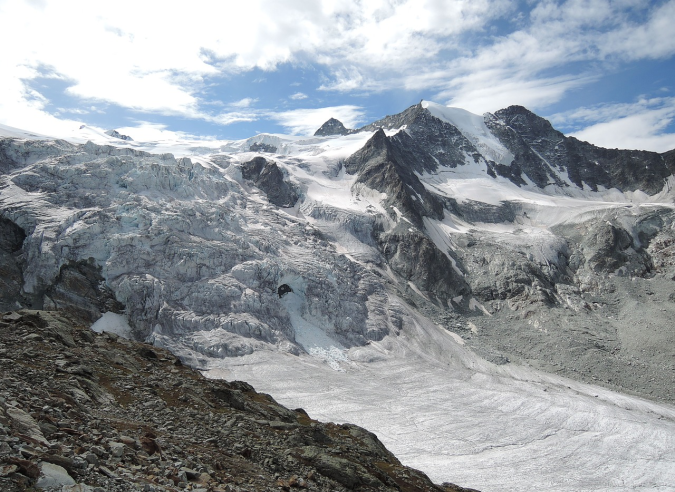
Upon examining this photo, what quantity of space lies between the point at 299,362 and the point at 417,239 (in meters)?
41.4

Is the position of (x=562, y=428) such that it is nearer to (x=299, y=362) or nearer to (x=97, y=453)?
(x=299, y=362)

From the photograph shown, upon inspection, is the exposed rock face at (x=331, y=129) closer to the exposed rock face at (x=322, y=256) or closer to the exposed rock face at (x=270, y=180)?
the exposed rock face at (x=322, y=256)

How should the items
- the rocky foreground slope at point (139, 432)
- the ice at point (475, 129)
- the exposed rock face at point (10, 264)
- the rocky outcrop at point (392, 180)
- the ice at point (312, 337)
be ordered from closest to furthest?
the rocky foreground slope at point (139, 432) < the exposed rock face at point (10, 264) < the ice at point (312, 337) < the rocky outcrop at point (392, 180) < the ice at point (475, 129)

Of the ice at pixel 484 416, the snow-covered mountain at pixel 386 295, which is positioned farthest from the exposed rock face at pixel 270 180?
the ice at pixel 484 416

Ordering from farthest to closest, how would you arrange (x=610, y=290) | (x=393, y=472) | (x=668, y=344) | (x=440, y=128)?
(x=440, y=128), (x=610, y=290), (x=668, y=344), (x=393, y=472)

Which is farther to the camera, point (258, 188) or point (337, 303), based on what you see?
point (258, 188)

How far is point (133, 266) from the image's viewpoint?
197 feet

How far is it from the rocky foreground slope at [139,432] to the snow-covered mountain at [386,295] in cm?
1911

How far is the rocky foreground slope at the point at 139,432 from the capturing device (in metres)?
9.46

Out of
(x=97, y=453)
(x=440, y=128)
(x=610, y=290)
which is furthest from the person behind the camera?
(x=440, y=128)

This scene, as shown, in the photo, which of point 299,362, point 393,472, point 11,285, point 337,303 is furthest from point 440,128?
point 393,472

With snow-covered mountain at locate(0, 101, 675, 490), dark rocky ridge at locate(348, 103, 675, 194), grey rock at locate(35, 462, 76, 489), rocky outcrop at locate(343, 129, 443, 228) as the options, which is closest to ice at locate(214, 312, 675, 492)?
snow-covered mountain at locate(0, 101, 675, 490)

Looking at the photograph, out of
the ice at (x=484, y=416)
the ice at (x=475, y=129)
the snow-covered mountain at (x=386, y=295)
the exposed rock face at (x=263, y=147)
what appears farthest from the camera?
the ice at (x=475, y=129)

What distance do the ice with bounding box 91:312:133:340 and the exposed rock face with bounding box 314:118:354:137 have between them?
472 feet
